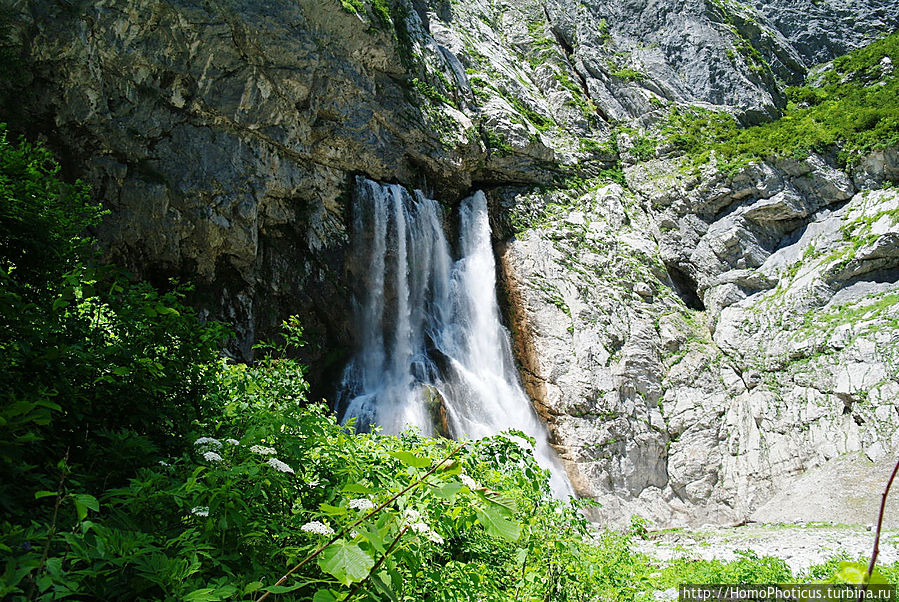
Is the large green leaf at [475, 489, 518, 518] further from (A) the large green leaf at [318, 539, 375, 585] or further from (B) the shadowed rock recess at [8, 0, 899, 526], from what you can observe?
(B) the shadowed rock recess at [8, 0, 899, 526]

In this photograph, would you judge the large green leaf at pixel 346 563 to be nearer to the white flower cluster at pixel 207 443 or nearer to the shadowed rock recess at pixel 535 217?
the white flower cluster at pixel 207 443

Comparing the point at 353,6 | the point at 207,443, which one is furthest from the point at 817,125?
the point at 207,443

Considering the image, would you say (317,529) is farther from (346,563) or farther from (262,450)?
(346,563)

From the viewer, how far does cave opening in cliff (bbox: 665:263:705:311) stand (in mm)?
19312

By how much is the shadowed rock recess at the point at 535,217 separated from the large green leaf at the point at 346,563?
1344 cm

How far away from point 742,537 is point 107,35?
17.6 metres

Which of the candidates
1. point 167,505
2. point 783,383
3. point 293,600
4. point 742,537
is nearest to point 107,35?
point 167,505

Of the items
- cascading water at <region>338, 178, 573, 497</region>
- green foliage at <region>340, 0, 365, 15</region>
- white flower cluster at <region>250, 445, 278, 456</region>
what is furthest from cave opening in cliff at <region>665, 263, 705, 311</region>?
white flower cluster at <region>250, 445, 278, 456</region>

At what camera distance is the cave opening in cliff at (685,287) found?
19.3m

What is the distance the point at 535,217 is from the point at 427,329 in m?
6.53

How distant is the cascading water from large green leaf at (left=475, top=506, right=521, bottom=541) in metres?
12.4

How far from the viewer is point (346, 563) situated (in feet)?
3.54

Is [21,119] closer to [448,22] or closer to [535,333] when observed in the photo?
[535,333]

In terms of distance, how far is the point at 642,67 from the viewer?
83.9ft
